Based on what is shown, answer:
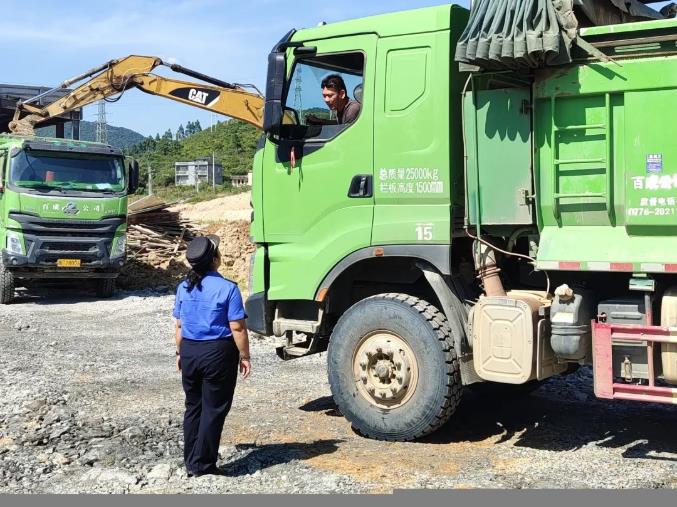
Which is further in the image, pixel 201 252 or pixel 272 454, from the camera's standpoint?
pixel 272 454

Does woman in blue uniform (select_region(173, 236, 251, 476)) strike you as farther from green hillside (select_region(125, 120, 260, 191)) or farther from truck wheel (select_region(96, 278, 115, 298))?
green hillside (select_region(125, 120, 260, 191))

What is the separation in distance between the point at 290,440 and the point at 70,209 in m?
10.0

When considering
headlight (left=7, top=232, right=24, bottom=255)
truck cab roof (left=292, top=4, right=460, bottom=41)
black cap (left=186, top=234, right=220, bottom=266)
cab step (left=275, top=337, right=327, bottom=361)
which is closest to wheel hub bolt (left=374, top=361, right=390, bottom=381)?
cab step (left=275, top=337, right=327, bottom=361)

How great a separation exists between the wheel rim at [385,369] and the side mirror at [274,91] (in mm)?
1923

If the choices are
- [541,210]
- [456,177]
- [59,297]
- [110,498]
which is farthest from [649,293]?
[59,297]

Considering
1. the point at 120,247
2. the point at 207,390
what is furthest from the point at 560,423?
the point at 120,247

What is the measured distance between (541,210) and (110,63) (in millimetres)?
12905

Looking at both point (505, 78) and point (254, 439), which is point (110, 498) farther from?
point (505, 78)

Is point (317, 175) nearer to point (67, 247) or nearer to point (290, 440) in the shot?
point (290, 440)

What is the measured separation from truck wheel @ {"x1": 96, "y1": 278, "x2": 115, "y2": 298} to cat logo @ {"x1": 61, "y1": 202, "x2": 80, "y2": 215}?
1698 millimetres

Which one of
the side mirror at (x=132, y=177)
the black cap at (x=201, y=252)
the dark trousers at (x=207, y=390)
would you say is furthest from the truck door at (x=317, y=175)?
the side mirror at (x=132, y=177)

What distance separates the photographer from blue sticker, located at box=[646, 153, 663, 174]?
531 centimetres

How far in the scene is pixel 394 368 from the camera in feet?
20.8

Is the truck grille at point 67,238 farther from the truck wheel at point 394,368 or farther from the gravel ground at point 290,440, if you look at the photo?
the truck wheel at point 394,368
